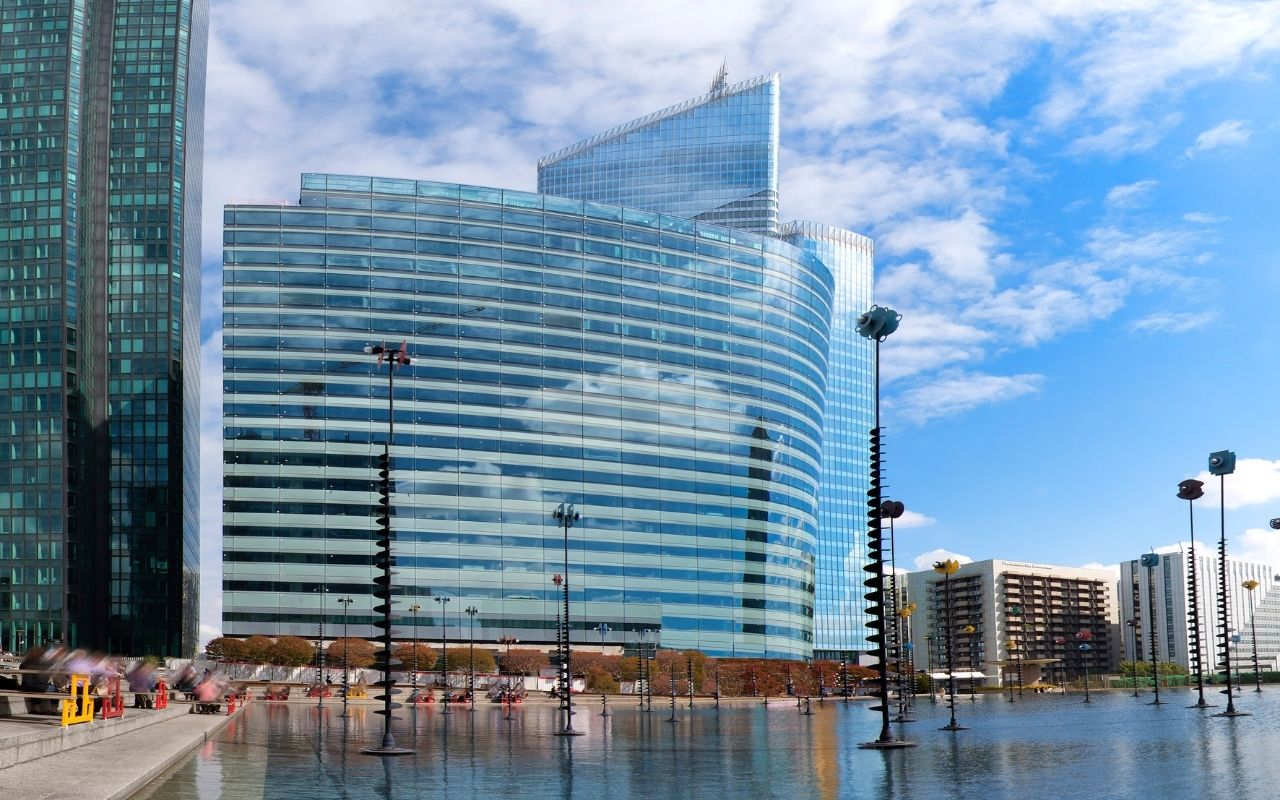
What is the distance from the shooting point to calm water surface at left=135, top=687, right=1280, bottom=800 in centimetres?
2894

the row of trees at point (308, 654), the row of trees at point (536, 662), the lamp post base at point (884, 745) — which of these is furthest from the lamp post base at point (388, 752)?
the row of trees at point (308, 654)

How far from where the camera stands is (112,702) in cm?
5325

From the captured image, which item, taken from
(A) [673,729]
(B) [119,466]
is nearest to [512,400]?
(B) [119,466]

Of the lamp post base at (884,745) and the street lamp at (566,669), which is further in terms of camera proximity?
the street lamp at (566,669)

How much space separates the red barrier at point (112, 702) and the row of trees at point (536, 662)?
95.3 meters

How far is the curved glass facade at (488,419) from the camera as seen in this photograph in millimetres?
175250

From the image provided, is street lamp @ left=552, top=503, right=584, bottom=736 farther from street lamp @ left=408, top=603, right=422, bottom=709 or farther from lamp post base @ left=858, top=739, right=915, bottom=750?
street lamp @ left=408, top=603, right=422, bottom=709

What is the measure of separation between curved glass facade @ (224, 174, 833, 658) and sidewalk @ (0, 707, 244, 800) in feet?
440

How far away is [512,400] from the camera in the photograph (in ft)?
606

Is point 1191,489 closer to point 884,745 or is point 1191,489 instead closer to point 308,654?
point 884,745

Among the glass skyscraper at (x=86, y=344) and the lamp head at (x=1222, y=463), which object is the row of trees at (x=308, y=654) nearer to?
the glass skyscraper at (x=86, y=344)

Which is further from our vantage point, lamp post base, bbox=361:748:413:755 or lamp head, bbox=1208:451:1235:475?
lamp head, bbox=1208:451:1235:475

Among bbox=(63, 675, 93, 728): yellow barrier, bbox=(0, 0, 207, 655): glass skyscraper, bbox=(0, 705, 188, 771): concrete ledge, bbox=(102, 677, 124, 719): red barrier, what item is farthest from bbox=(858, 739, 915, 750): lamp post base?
bbox=(0, 0, 207, 655): glass skyscraper

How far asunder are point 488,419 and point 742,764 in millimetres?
146258
